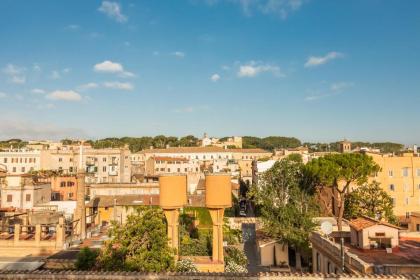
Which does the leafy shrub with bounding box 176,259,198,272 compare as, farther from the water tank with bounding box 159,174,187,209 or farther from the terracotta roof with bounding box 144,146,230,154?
the terracotta roof with bounding box 144,146,230,154

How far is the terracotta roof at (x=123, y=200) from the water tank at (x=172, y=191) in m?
21.1

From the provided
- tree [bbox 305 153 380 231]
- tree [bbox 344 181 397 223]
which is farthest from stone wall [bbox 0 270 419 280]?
tree [bbox 344 181 397 223]

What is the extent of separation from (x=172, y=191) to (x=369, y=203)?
23.2m

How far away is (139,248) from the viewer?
1711cm

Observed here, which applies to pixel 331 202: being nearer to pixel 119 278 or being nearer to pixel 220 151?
pixel 119 278

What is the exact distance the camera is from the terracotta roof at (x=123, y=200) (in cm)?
4269

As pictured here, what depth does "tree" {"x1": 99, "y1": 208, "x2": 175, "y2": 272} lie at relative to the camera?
16.5m

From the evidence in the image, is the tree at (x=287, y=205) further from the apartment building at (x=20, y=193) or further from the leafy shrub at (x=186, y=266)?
the apartment building at (x=20, y=193)

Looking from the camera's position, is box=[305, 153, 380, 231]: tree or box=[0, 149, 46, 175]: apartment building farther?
box=[0, 149, 46, 175]: apartment building

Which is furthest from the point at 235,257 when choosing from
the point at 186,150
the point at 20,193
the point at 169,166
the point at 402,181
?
the point at 186,150

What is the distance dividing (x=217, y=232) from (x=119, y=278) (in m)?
10.4

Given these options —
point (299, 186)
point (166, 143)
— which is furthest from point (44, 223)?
point (166, 143)

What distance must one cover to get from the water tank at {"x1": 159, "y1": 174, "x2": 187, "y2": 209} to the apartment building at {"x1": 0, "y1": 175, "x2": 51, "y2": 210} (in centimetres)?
2591

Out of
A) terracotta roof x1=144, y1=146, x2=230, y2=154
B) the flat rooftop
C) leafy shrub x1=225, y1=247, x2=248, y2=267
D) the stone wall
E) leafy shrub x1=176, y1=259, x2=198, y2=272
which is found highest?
terracotta roof x1=144, y1=146, x2=230, y2=154
